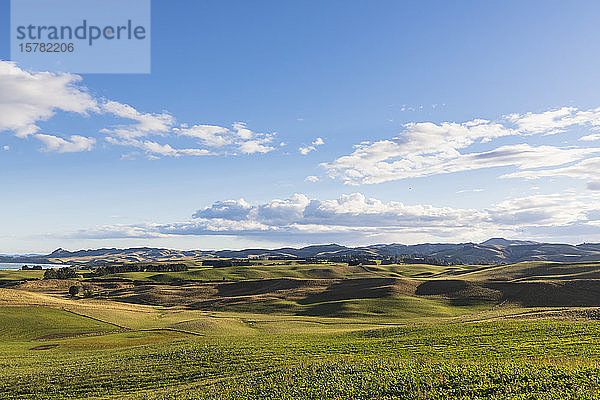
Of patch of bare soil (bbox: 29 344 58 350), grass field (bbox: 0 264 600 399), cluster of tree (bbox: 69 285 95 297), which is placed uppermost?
grass field (bbox: 0 264 600 399)

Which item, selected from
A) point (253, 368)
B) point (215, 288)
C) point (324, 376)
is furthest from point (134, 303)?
point (324, 376)

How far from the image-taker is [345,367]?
3184cm

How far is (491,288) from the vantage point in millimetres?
112688

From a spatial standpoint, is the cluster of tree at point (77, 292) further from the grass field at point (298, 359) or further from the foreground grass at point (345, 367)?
the foreground grass at point (345, 367)

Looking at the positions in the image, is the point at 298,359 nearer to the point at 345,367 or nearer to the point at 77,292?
the point at 345,367

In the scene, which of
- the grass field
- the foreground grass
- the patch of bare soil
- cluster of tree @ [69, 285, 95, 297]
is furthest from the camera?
cluster of tree @ [69, 285, 95, 297]

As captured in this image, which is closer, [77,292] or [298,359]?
[298,359]

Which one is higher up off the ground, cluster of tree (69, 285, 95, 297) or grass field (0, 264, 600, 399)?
grass field (0, 264, 600, 399)

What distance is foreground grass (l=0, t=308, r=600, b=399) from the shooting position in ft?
80.5

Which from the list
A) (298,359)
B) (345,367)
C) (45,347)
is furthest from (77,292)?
(345,367)

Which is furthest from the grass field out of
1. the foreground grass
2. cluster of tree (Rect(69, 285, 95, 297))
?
cluster of tree (Rect(69, 285, 95, 297))

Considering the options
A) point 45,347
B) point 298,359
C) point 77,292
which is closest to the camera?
point 298,359

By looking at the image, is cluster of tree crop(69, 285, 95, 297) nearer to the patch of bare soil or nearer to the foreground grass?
the patch of bare soil

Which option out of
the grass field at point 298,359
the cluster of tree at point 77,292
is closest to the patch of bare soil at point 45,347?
the grass field at point 298,359
